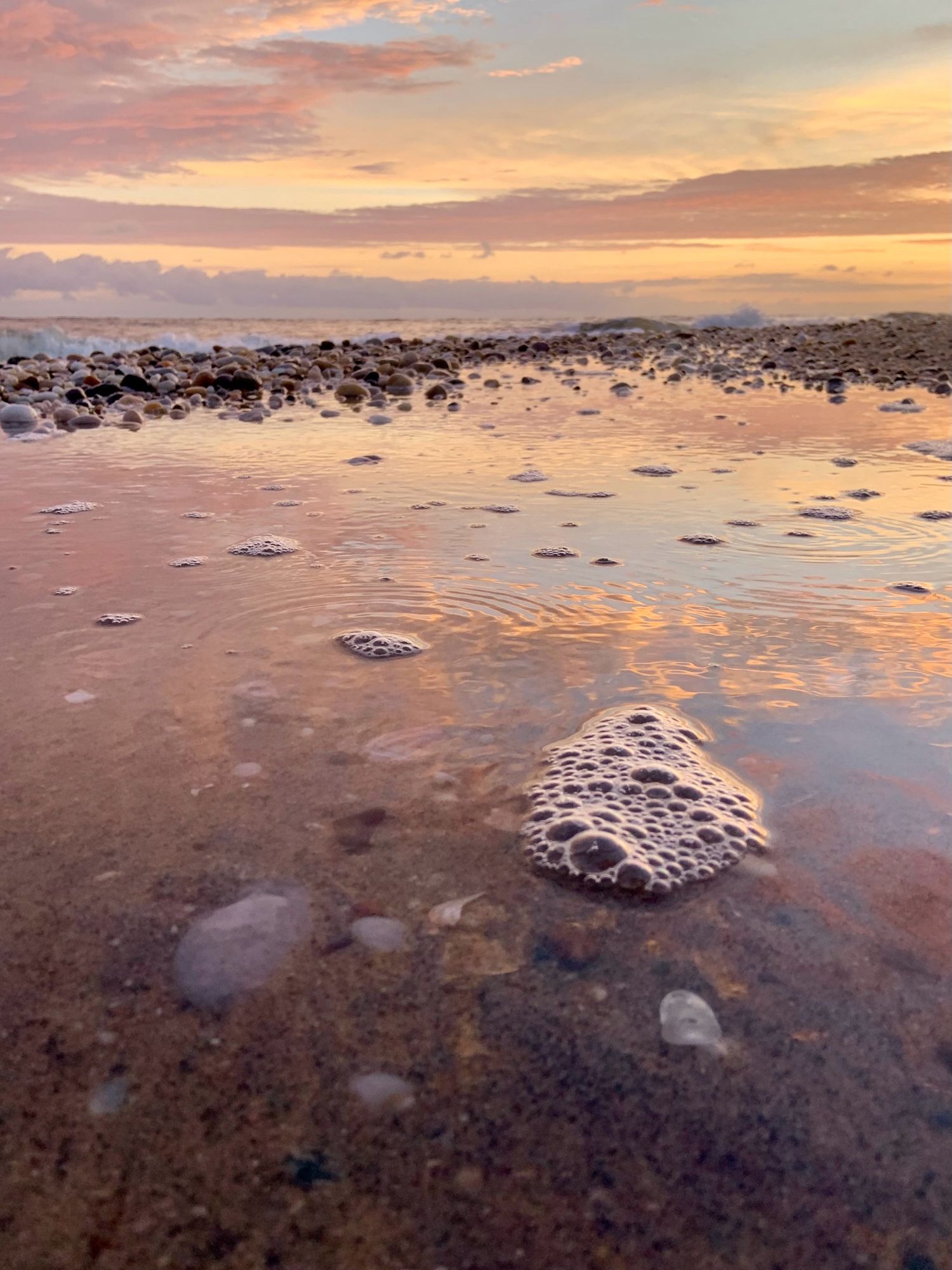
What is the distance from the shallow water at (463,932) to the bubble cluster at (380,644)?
46 mm

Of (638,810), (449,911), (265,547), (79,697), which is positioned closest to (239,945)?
(449,911)

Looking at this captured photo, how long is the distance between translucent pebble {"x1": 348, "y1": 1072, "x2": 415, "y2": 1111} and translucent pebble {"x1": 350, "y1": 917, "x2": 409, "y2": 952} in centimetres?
27

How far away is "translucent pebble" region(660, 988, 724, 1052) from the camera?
53.8 inches

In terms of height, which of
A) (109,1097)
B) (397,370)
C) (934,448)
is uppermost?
(397,370)

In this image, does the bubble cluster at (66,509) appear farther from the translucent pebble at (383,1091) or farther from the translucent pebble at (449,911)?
the translucent pebble at (383,1091)

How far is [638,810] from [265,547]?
2.48m

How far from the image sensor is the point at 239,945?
5.09 ft

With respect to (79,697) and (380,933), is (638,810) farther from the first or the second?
(79,697)

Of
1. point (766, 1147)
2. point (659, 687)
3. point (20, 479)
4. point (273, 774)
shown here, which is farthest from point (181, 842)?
point (20, 479)

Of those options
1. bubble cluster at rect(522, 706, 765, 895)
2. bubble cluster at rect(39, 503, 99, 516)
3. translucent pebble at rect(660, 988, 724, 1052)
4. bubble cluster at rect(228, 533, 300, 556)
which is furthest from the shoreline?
translucent pebble at rect(660, 988, 724, 1052)

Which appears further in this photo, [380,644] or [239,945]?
[380,644]

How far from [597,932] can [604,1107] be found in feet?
1.21

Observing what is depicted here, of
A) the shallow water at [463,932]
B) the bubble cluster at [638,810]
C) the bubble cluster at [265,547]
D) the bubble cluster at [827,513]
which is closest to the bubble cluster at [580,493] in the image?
the bubble cluster at [827,513]

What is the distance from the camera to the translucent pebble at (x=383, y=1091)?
1245 mm
